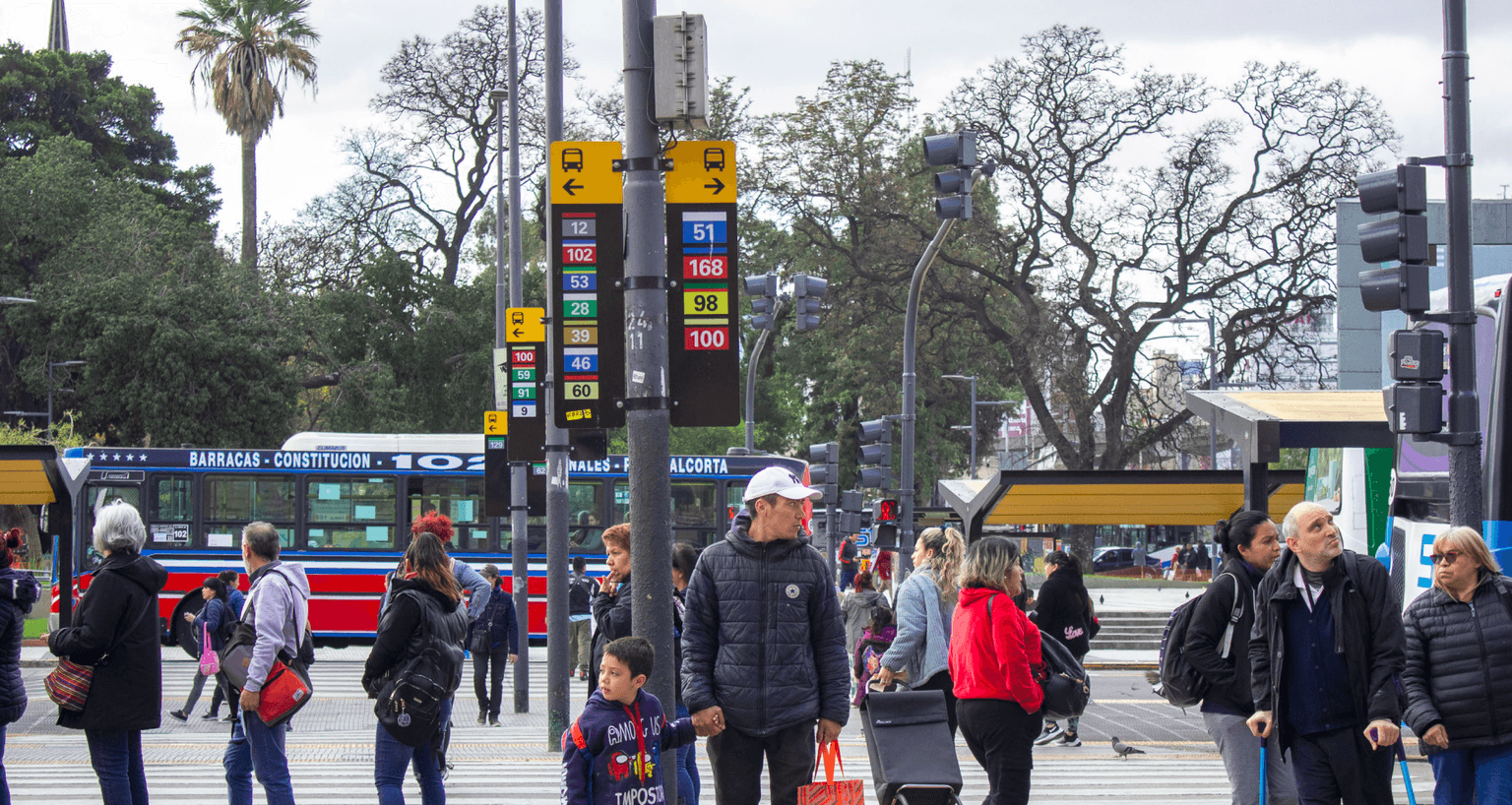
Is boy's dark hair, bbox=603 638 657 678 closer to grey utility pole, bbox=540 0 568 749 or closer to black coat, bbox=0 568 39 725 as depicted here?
black coat, bbox=0 568 39 725

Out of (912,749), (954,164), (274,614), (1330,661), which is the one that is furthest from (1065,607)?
(274,614)

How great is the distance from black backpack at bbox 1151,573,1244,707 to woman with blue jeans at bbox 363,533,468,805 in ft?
11.2

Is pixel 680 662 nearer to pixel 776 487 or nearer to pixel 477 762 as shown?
pixel 776 487

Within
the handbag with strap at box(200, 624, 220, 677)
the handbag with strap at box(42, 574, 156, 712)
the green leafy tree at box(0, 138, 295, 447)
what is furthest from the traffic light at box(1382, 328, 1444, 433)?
the green leafy tree at box(0, 138, 295, 447)

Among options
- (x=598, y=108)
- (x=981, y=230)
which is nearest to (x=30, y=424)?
(x=598, y=108)

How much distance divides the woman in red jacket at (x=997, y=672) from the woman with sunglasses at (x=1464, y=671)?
168 centimetres

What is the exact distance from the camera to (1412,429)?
9.70m

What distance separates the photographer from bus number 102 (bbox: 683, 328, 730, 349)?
21.2 ft

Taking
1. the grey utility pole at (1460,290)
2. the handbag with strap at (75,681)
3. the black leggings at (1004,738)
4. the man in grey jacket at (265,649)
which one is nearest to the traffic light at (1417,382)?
the grey utility pole at (1460,290)

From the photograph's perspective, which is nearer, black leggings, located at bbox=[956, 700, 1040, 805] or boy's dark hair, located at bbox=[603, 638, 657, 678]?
boy's dark hair, located at bbox=[603, 638, 657, 678]

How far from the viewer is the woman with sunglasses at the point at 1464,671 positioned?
6.30m

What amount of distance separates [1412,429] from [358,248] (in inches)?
1544

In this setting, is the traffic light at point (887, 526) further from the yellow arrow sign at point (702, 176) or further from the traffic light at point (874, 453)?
the yellow arrow sign at point (702, 176)

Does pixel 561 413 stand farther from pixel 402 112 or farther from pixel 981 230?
pixel 402 112
